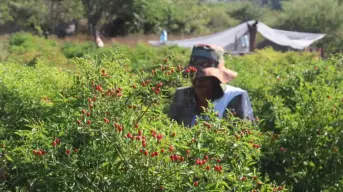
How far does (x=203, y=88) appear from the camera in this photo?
3643 mm

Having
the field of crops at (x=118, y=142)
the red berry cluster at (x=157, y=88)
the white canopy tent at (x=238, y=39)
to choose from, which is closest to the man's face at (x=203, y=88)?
the field of crops at (x=118, y=142)

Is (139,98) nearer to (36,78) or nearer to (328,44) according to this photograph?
(36,78)

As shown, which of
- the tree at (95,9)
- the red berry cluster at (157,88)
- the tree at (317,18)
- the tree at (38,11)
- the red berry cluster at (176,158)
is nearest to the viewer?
the red berry cluster at (176,158)

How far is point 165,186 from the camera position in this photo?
231 cm

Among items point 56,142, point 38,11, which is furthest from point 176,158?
point 38,11

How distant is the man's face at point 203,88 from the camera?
3613 mm

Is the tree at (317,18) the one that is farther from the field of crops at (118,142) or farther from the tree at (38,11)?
the field of crops at (118,142)

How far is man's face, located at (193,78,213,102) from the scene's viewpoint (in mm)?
3613

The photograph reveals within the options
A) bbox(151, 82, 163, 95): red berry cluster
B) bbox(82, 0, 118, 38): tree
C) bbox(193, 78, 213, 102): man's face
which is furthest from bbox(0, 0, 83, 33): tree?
bbox(151, 82, 163, 95): red berry cluster

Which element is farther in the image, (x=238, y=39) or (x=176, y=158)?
(x=238, y=39)

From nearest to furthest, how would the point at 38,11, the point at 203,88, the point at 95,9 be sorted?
the point at 203,88 < the point at 95,9 < the point at 38,11

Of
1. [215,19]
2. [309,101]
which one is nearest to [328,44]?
[215,19]

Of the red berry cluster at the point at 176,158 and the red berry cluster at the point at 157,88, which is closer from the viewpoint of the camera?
the red berry cluster at the point at 176,158

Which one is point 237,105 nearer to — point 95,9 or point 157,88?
point 157,88
